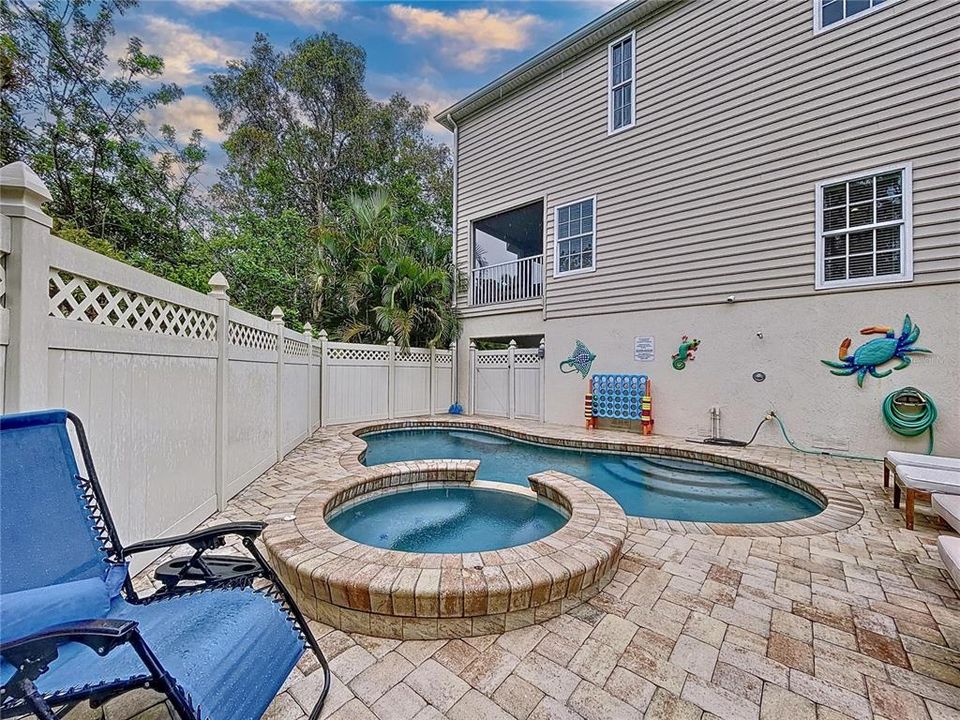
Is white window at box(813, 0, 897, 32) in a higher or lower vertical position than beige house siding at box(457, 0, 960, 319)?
higher

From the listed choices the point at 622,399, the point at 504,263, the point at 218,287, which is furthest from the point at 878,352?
the point at 218,287

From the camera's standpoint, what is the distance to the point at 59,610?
1376 millimetres

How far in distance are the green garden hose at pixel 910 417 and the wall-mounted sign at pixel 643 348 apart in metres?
3.33

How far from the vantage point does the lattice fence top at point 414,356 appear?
9.77 meters

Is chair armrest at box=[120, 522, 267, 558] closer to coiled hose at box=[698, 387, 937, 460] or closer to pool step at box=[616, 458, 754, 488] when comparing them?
pool step at box=[616, 458, 754, 488]

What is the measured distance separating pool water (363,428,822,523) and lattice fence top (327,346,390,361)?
1766 mm

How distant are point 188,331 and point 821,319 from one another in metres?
8.22

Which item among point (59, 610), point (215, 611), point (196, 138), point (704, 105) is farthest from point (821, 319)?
point (196, 138)

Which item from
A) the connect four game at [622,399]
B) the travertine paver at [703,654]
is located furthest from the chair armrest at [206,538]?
the connect four game at [622,399]

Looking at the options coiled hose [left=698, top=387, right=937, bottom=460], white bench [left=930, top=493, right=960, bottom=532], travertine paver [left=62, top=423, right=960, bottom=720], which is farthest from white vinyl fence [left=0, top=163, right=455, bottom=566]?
coiled hose [left=698, top=387, right=937, bottom=460]

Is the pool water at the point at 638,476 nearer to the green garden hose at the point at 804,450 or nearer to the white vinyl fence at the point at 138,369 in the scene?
the green garden hose at the point at 804,450

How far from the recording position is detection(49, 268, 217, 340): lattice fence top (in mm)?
2033

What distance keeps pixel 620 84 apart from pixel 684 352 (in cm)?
569

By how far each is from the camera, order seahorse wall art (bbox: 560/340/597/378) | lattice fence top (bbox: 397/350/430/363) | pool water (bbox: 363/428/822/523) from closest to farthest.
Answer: pool water (bbox: 363/428/822/523)
seahorse wall art (bbox: 560/340/597/378)
lattice fence top (bbox: 397/350/430/363)
